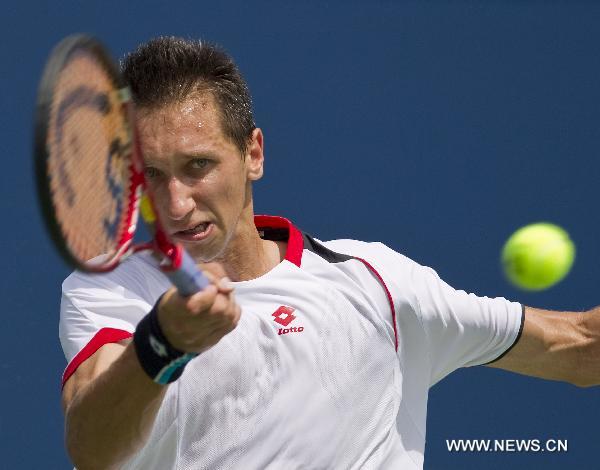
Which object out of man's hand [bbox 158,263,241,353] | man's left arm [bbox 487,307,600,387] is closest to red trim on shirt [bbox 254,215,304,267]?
man's left arm [bbox 487,307,600,387]

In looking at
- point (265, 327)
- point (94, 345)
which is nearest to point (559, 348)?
point (265, 327)

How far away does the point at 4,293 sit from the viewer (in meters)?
3.45

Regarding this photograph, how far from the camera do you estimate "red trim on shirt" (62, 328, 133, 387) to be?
2045 mm

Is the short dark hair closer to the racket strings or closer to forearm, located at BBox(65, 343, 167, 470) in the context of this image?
the racket strings

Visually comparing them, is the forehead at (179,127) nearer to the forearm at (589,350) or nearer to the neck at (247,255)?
the neck at (247,255)

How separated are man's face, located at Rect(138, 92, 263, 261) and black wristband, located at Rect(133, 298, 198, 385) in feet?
1.56

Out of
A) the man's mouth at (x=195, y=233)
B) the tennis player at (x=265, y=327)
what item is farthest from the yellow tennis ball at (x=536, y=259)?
the man's mouth at (x=195, y=233)

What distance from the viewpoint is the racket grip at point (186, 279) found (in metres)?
1.67

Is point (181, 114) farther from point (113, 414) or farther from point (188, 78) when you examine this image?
point (113, 414)

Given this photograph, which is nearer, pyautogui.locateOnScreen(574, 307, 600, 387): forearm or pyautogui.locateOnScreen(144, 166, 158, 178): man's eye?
pyautogui.locateOnScreen(144, 166, 158, 178): man's eye

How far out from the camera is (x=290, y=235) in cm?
256

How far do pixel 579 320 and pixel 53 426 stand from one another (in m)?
1.58

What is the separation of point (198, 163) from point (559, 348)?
92cm

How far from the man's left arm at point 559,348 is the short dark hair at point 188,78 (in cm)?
75
